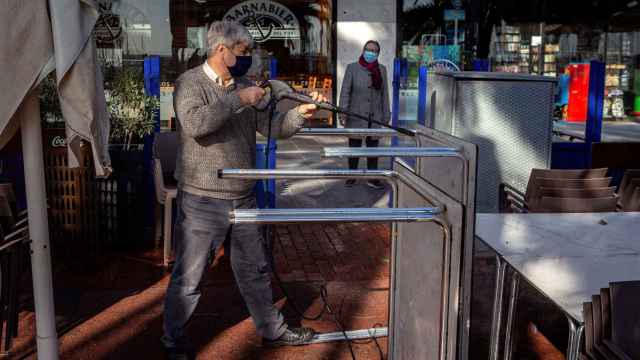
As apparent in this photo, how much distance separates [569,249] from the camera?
3371 mm

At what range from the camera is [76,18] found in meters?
2.84

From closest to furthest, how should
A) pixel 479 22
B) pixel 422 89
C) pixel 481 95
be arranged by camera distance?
pixel 481 95, pixel 422 89, pixel 479 22

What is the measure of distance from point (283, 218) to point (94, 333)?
252 cm

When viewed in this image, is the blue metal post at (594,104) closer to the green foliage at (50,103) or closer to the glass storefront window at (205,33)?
the green foliage at (50,103)

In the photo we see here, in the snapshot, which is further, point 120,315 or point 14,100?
point 120,315

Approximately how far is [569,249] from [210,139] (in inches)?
71.1

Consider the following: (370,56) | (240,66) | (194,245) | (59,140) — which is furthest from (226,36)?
(370,56)

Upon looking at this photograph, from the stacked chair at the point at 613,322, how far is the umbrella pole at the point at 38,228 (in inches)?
83.3

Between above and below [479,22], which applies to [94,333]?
below

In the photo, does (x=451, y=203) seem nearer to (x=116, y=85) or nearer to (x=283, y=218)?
(x=283, y=218)

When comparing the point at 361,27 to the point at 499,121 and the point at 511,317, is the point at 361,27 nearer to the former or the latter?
the point at 499,121

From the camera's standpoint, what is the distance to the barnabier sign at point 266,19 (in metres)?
12.5

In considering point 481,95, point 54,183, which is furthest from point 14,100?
point 481,95

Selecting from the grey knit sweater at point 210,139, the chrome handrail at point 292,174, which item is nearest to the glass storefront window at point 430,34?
the grey knit sweater at point 210,139
